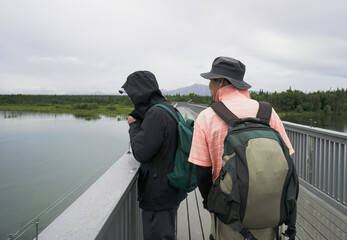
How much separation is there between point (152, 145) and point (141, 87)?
47cm

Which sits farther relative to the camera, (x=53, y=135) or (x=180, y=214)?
(x=53, y=135)

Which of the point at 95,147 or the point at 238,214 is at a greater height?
the point at 238,214

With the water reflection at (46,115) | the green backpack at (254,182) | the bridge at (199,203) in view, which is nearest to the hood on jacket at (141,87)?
the bridge at (199,203)

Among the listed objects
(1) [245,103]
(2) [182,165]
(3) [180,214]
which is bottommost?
(3) [180,214]

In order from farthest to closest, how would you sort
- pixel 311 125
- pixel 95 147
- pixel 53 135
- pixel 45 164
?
1. pixel 53 135
2. pixel 95 147
3. pixel 45 164
4. pixel 311 125

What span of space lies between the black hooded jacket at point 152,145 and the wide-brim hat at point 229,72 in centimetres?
49

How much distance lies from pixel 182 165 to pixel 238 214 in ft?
2.10

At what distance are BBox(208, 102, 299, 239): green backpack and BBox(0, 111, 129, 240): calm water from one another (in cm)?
3328

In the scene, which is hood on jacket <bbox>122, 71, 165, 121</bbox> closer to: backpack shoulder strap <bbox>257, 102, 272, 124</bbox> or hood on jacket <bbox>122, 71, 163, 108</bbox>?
hood on jacket <bbox>122, 71, 163, 108</bbox>

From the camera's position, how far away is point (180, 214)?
11.0 ft

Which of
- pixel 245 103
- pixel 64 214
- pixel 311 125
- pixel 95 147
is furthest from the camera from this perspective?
pixel 95 147

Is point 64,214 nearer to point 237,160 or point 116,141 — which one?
point 237,160

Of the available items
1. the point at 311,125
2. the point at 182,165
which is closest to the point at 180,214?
the point at 182,165

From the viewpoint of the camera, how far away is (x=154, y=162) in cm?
190
